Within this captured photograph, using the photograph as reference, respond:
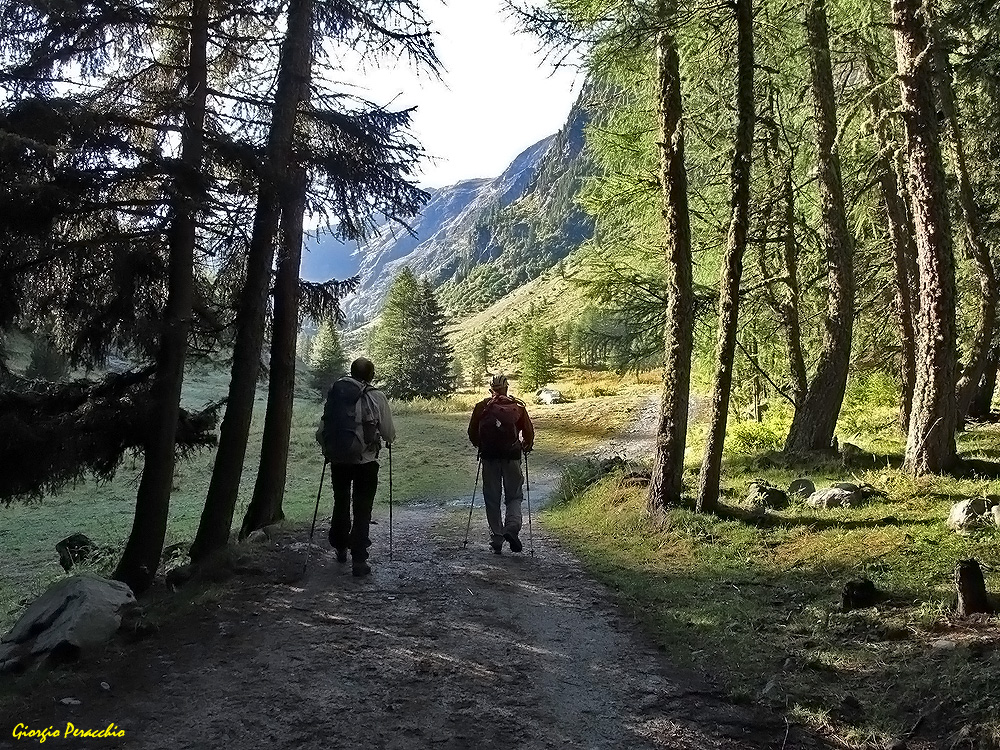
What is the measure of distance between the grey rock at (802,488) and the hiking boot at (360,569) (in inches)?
217

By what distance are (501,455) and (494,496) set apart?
53 centimetres

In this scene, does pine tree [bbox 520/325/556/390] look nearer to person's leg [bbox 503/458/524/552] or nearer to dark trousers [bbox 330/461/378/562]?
person's leg [bbox 503/458/524/552]

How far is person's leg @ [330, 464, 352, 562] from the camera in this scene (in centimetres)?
688

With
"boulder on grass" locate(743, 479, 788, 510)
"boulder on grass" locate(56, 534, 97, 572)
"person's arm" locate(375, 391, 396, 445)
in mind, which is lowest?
"boulder on grass" locate(56, 534, 97, 572)

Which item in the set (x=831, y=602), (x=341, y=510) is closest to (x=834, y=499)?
(x=831, y=602)

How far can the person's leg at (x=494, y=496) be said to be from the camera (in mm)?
8258

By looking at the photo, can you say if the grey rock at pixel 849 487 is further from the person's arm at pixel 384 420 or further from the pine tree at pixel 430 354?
the pine tree at pixel 430 354

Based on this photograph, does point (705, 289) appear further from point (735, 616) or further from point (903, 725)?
point (903, 725)

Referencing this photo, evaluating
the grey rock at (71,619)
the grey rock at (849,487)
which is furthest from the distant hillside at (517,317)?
the grey rock at (71,619)

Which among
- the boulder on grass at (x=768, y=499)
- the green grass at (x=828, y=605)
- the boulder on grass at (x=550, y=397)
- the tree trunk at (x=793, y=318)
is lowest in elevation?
the green grass at (x=828, y=605)

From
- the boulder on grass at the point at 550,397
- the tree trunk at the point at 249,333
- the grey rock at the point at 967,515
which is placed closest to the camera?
the grey rock at the point at 967,515

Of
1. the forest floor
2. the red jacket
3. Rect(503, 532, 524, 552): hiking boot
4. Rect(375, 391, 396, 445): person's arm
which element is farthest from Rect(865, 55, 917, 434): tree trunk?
Rect(375, 391, 396, 445): person's arm

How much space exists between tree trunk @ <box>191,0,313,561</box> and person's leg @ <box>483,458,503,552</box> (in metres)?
2.95

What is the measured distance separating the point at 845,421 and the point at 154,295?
14548 millimetres
